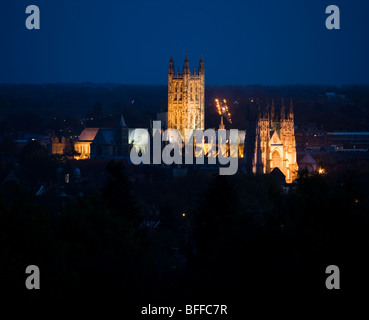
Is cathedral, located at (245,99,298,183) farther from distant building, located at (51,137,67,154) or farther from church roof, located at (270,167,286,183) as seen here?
distant building, located at (51,137,67,154)

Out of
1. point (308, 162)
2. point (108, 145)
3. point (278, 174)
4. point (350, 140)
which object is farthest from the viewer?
point (350, 140)

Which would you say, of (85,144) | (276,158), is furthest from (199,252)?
(85,144)

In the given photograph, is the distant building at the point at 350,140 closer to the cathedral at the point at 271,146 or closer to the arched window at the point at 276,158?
the cathedral at the point at 271,146

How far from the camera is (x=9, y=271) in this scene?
2936 cm

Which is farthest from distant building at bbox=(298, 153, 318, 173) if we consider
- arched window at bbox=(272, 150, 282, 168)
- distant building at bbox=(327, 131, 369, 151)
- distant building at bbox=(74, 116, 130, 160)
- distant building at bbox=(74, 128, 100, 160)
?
distant building at bbox=(327, 131, 369, 151)

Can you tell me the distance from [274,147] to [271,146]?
1.00ft

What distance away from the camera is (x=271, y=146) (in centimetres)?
10800

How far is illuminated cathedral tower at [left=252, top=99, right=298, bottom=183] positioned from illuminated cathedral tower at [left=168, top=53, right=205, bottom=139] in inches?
1162

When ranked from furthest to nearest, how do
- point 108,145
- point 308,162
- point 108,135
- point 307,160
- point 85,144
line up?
point 85,144, point 108,135, point 108,145, point 307,160, point 308,162

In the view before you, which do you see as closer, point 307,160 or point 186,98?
point 307,160

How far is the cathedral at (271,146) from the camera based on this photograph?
106688 mm

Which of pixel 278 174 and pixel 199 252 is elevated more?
pixel 278 174

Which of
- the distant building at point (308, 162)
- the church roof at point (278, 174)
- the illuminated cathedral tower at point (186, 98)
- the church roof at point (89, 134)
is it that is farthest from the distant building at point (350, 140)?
the church roof at point (278, 174)

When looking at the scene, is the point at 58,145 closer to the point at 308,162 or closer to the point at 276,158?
the point at 308,162
